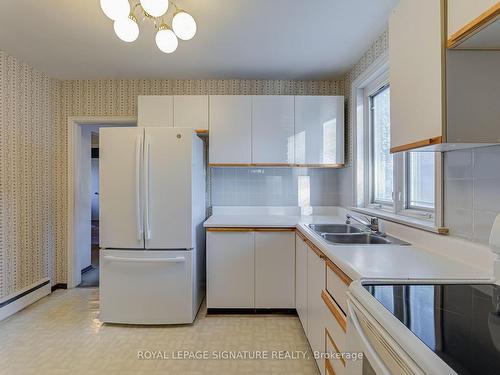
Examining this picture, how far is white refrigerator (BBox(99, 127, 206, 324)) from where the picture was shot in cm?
228

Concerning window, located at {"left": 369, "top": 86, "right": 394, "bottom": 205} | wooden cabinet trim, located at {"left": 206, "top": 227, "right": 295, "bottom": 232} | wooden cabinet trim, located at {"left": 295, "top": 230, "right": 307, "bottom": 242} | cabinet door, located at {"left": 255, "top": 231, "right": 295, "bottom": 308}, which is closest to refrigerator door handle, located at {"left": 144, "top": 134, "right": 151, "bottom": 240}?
wooden cabinet trim, located at {"left": 206, "top": 227, "right": 295, "bottom": 232}

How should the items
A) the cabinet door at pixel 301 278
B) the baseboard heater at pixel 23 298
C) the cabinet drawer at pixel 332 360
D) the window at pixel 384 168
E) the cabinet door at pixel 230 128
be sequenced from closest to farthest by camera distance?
the cabinet drawer at pixel 332 360 < the window at pixel 384 168 < the cabinet door at pixel 301 278 < the baseboard heater at pixel 23 298 < the cabinet door at pixel 230 128

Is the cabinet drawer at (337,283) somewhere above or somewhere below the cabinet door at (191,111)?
below

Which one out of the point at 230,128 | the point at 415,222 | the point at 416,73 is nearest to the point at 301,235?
the point at 415,222

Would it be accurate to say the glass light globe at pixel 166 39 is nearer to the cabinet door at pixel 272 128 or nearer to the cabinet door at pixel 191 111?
the cabinet door at pixel 191 111

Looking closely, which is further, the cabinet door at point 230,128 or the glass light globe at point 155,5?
the cabinet door at point 230,128

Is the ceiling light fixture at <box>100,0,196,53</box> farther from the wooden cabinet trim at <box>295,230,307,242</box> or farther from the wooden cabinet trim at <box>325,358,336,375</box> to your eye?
the wooden cabinet trim at <box>325,358,336,375</box>

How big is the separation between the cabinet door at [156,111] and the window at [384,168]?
1.80m

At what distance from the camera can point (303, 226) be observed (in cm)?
222

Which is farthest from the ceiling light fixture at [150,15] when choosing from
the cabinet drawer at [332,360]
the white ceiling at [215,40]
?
the cabinet drawer at [332,360]

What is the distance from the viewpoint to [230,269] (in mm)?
2477

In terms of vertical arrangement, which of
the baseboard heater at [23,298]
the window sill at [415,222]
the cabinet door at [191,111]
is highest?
the cabinet door at [191,111]

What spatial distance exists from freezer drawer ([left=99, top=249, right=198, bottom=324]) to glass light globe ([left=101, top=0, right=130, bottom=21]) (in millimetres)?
1655

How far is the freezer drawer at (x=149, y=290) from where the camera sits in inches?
90.8
